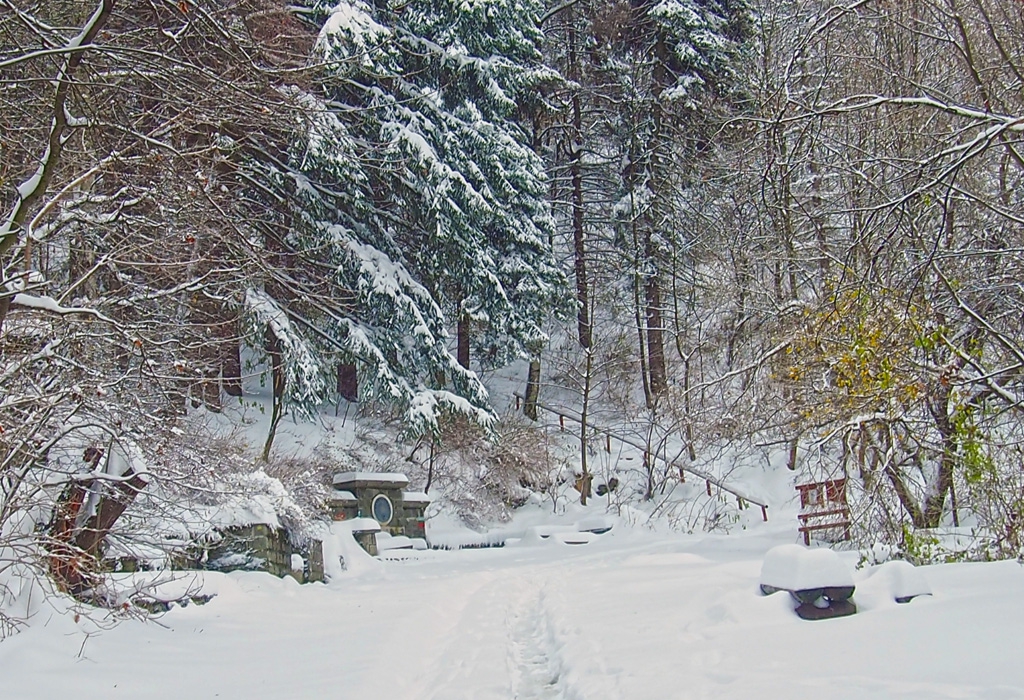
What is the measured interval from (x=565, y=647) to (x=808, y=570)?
5.63ft

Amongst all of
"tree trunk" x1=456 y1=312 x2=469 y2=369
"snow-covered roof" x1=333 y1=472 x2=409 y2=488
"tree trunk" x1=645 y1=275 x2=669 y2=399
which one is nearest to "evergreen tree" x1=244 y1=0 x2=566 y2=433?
"tree trunk" x1=456 y1=312 x2=469 y2=369

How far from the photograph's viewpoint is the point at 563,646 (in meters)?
5.86

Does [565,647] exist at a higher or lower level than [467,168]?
lower

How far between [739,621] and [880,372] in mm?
2715

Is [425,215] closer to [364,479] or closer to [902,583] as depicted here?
[364,479]

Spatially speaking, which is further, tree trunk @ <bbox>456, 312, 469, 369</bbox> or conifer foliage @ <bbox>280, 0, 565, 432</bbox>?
tree trunk @ <bbox>456, 312, 469, 369</bbox>

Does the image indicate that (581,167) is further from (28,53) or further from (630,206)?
(28,53)

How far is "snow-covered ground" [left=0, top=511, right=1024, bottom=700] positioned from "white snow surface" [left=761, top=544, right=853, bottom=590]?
19 centimetres

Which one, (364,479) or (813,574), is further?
(364,479)

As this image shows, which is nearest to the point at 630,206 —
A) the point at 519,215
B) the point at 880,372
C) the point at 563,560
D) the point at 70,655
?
the point at 519,215

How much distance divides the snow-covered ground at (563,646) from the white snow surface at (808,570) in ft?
0.63

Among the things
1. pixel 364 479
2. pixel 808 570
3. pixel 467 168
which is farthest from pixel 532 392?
pixel 808 570

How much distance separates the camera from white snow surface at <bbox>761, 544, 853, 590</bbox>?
5.32 m

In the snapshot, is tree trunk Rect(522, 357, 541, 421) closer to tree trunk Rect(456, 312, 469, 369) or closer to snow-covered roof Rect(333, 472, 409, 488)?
tree trunk Rect(456, 312, 469, 369)
